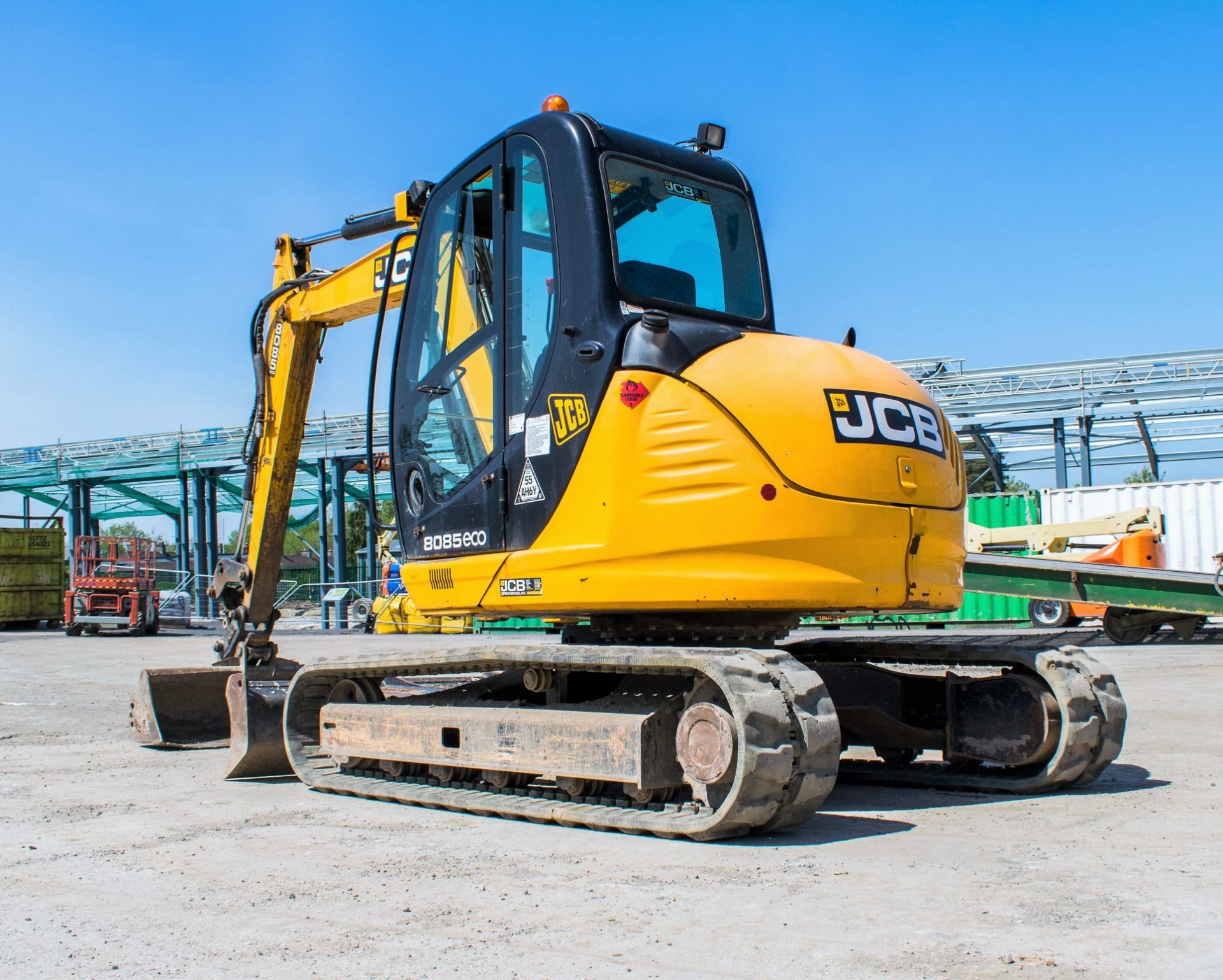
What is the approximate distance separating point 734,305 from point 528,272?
1.10 m

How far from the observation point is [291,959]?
3326mm

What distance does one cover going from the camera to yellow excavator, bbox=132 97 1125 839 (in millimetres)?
5074

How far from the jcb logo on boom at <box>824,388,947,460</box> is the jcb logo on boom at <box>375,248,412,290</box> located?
2.71 m

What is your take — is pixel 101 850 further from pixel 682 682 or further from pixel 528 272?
pixel 528 272

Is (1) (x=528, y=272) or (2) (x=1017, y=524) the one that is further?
(2) (x=1017, y=524)

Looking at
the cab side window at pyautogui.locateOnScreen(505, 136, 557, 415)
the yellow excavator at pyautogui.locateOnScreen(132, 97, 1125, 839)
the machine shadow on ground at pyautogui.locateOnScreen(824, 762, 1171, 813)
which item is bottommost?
the machine shadow on ground at pyautogui.locateOnScreen(824, 762, 1171, 813)

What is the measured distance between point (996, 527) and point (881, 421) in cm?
2192

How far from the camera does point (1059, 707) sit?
19.4 feet

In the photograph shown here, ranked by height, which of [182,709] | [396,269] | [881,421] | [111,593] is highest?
[396,269]

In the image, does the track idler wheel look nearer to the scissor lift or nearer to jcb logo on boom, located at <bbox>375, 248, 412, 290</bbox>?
jcb logo on boom, located at <bbox>375, 248, 412, 290</bbox>

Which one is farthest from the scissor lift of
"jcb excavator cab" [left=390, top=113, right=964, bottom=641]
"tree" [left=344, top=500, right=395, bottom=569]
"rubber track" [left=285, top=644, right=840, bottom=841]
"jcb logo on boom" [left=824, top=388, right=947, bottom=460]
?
"jcb logo on boom" [left=824, top=388, right=947, bottom=460]

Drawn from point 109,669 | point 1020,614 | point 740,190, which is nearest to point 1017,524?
point 1020,614

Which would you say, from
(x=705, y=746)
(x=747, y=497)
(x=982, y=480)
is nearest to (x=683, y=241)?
(x=747, y=497)

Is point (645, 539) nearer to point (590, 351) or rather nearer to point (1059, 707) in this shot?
point (590, 351)
